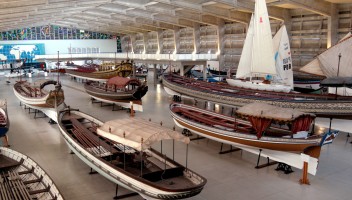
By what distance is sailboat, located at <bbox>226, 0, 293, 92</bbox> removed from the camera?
1513cm

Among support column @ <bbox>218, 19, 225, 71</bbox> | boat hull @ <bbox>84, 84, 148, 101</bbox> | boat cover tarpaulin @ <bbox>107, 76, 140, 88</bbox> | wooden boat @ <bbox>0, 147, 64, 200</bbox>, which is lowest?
wooden boat @ <bbox>0, 147, 64, 200</bbox>

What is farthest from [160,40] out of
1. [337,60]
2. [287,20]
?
[337,60]

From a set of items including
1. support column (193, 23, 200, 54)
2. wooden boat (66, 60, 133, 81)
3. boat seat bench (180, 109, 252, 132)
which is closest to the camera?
boat seat bench (180, 109, 252, 132)

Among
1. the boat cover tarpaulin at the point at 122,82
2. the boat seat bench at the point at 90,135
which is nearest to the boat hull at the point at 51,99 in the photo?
the boat cover tarpaulin at the point at 122,82

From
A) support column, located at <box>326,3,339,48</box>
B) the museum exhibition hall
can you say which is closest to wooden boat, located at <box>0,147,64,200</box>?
the museum exhibition hall

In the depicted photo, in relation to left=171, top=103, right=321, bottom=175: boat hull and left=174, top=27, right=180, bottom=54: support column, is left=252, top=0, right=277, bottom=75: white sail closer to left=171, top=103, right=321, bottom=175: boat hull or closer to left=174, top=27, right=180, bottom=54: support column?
left=171, top=103, right=321, bottom=175: boat hull

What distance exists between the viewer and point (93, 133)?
1109 cm

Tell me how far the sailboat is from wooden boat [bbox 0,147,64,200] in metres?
10.9

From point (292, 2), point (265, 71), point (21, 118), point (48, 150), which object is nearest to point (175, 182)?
point (48, 150)

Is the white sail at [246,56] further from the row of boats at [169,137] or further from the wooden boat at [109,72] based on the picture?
the wooden boat at [109,72]

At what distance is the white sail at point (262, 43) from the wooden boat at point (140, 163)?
8587 mm

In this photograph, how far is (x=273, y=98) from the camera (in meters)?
14.3

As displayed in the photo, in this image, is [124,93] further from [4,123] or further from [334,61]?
[334,61]

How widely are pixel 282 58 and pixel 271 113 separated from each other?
9419 mm
